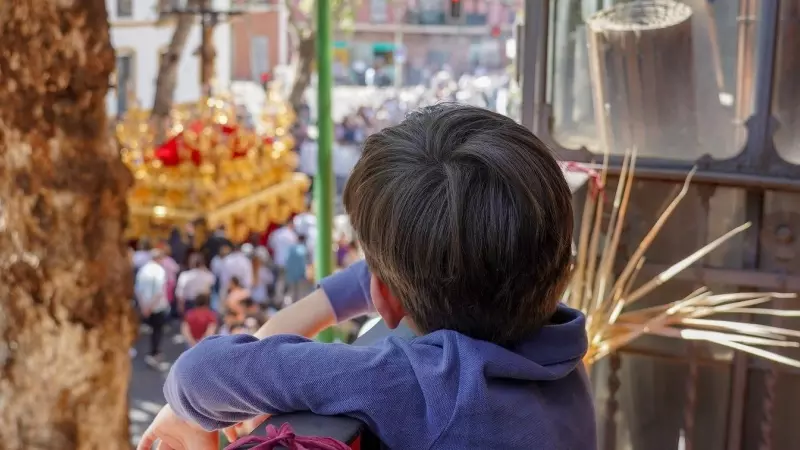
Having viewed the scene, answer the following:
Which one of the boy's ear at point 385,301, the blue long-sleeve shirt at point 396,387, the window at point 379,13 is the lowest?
the window at point 379,13

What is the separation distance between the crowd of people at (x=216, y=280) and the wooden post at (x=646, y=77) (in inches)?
171

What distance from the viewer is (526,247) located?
2.69 ft

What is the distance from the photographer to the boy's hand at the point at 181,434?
3.01ft

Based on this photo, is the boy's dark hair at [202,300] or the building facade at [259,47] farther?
the building facade at [259,47]

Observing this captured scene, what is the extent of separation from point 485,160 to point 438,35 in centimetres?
2661

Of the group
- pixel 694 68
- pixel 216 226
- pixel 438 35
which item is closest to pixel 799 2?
pixel 694 68

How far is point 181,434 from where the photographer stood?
93cm

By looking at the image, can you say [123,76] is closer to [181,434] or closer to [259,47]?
[259,47]

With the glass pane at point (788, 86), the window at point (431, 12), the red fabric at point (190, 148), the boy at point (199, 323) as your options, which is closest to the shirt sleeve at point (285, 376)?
the glass pane at point (788, 86)

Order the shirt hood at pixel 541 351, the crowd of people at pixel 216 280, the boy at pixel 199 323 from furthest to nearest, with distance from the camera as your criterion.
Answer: the crowd of people at pixel 216 280
the boy at pixel 199 323
the shirt hood at pixel 541 351

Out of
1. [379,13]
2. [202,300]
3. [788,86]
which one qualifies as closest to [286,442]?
[788,86]

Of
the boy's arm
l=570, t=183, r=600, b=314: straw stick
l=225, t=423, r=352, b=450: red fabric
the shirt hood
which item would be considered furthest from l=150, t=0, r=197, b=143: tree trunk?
l=225, t=423, r=352, b=450: red fabric

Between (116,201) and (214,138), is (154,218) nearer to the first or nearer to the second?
(214,138)

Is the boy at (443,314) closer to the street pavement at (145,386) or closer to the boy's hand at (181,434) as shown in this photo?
the boy's hand at (181,434)
